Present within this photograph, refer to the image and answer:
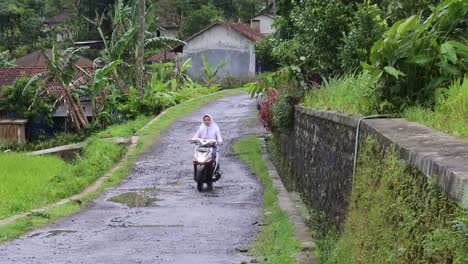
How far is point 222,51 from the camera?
46.9m

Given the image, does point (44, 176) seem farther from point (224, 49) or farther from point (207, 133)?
point (224, 49)

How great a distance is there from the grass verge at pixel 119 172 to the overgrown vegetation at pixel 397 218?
5.05m

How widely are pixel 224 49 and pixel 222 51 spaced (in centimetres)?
27

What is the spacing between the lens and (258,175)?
48.9 feet

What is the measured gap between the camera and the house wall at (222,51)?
46000mm

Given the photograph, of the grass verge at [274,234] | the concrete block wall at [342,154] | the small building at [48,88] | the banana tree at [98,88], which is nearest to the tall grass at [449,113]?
the concrete block wall at [342,154]

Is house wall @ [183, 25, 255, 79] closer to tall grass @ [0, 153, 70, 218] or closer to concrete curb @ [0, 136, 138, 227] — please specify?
concrete curb @ [0, 136, 138, 227]

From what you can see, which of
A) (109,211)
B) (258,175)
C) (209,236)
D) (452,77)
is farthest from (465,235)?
(258,175)

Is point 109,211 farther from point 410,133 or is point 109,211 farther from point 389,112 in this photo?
point 410,133

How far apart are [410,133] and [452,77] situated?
62.9 inches

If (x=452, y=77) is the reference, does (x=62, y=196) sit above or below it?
below

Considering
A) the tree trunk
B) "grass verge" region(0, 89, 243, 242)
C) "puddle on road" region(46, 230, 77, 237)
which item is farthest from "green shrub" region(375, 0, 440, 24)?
the tree trunk

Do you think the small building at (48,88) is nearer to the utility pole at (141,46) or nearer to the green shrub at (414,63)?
the utility pole at (141,46)

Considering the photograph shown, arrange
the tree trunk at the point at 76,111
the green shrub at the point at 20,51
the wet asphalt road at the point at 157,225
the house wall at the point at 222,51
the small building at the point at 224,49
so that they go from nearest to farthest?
the wet asphalt road at the point at 157,225, the tree trunk at the point at 76,111, the small building at the point at 224,49, the house wall at the point at 222,51, the green shrub at the point at 20,51
